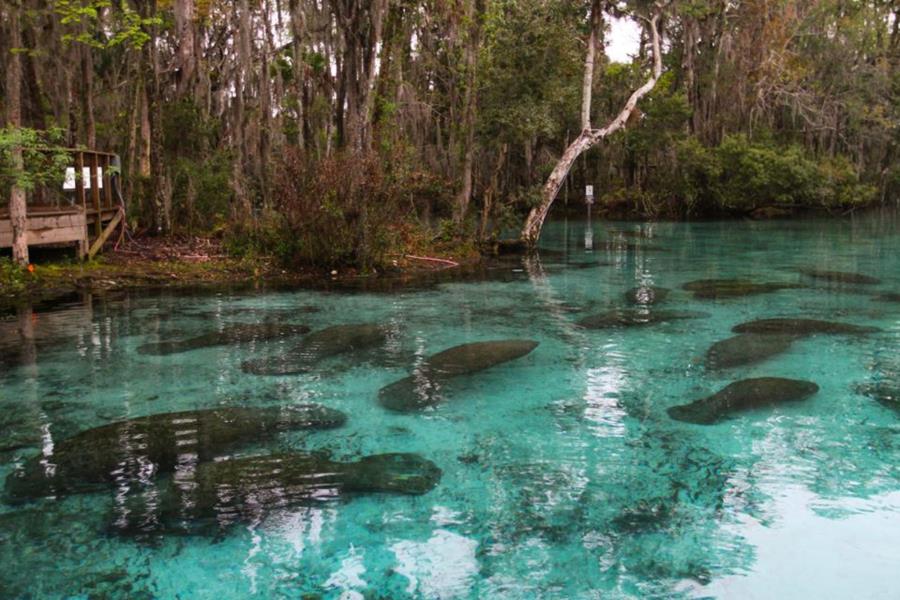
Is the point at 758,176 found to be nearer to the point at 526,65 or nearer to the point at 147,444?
the point at 526,65

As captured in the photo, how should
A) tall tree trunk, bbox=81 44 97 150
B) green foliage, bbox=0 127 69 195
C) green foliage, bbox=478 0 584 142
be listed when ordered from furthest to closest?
1. green foliage, bbox=478 0 584 142
2. tall tree trunk, bbox=81 44 97 150
3. green foliage, bbox=0 127 69 195

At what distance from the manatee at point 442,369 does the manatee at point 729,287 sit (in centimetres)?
523

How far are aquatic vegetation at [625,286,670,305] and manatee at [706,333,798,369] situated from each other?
299cm

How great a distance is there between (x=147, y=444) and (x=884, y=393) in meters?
6.08

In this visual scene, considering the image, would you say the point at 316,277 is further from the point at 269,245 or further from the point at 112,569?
the point at 112,569

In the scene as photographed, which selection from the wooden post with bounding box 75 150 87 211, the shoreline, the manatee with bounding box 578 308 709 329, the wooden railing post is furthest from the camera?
the wooden railing post

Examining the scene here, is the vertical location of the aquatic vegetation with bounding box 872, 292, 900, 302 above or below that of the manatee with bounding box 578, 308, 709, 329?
above

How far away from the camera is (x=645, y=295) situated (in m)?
13.4

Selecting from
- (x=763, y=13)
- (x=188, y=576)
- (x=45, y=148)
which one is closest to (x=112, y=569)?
(x=188, y=576)

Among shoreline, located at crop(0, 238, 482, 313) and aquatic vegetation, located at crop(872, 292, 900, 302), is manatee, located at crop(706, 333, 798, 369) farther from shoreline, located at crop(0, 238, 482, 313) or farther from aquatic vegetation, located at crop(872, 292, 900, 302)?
shoreline, located at crop(0, 238, 482, 313)

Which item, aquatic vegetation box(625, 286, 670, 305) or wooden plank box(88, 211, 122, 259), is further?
wooden plank box(88, 211, 122, 259)

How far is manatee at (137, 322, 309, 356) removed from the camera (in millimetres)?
9155

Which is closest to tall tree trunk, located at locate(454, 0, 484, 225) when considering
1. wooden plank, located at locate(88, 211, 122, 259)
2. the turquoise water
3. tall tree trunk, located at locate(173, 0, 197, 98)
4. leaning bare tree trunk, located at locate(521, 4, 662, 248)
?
leaning bare tree trunk, located at locate(521, 4, 662, 248)

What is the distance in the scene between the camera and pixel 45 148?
39.6 feet
